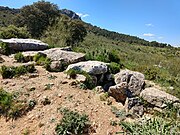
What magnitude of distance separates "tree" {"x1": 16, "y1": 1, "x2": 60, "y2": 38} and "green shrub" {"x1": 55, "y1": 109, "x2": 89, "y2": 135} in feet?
80.7

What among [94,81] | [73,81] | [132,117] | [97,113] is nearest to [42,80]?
[73,81]

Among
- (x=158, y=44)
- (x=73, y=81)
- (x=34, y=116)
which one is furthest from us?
(x=158, y=44)

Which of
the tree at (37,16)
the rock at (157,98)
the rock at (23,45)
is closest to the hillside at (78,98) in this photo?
the rock at (157,98)

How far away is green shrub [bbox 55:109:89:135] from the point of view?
24.4 feet

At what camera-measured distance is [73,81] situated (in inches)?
396

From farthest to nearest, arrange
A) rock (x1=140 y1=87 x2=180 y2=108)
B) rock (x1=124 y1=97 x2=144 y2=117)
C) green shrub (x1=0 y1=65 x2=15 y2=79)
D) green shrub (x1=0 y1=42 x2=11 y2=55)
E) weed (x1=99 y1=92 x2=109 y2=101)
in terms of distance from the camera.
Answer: green shrub (x1=0 y1=42 x2=11 y2=55)
green shrub (x1=0 y1=65 x2=15 y2=79)
rock (x1=140 y1=87 x2=180 y2=108)
weed (x1=99 y1=92 x2=109 y2=101)
rock (x1=124 y1=97 x2=144 y2=117)

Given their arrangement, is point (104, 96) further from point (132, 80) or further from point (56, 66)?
point (56, 66)

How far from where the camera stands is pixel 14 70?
35.2 ft

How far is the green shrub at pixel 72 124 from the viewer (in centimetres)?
743

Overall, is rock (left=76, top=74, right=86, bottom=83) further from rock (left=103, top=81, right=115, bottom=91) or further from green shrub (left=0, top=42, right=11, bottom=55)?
green shrub (left=0, top=42, right=11, bottom=55)

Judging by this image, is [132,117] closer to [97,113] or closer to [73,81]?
[97,113]

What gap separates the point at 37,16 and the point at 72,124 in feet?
86.2

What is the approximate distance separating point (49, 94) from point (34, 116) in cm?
113

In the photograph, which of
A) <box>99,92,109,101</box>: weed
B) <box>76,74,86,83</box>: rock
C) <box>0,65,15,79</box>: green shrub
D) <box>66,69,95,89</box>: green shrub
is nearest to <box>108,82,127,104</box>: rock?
<box>99,92,109,101</box>: weed
